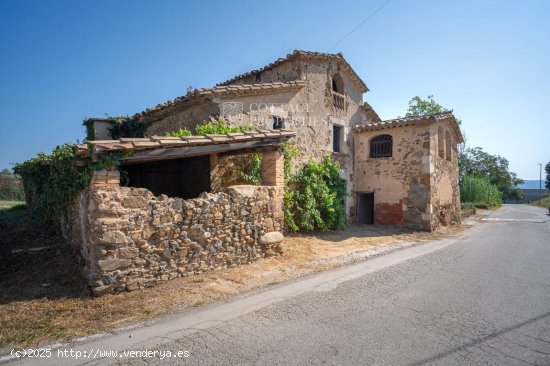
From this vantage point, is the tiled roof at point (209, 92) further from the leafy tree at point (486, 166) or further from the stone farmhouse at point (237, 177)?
the leafy tree at point (486, 166)

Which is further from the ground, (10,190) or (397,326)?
(10,190)

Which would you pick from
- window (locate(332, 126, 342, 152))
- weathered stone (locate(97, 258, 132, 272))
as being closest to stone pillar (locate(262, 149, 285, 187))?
weathered stone (locate(97, 258, 132, 272))

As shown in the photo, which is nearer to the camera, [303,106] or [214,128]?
[214,128]

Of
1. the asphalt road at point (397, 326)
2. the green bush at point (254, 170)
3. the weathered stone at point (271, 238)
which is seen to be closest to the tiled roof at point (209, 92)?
the green bush at point (254, 170)

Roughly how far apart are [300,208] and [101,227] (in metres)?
7.12

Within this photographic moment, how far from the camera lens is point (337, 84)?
13953 millimetres

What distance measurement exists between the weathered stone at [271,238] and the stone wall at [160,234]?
0.02 metres

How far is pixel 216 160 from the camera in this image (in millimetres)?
8906

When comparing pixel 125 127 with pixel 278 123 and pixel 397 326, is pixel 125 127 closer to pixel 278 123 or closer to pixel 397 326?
pixel 278 123

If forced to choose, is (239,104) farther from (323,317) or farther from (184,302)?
(323,317)

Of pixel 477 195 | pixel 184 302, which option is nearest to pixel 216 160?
pixel 184 302

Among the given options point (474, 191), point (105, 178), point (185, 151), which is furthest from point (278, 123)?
point (474, 191)

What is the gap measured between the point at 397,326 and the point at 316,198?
25.8 ft

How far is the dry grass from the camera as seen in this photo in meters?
4.05
